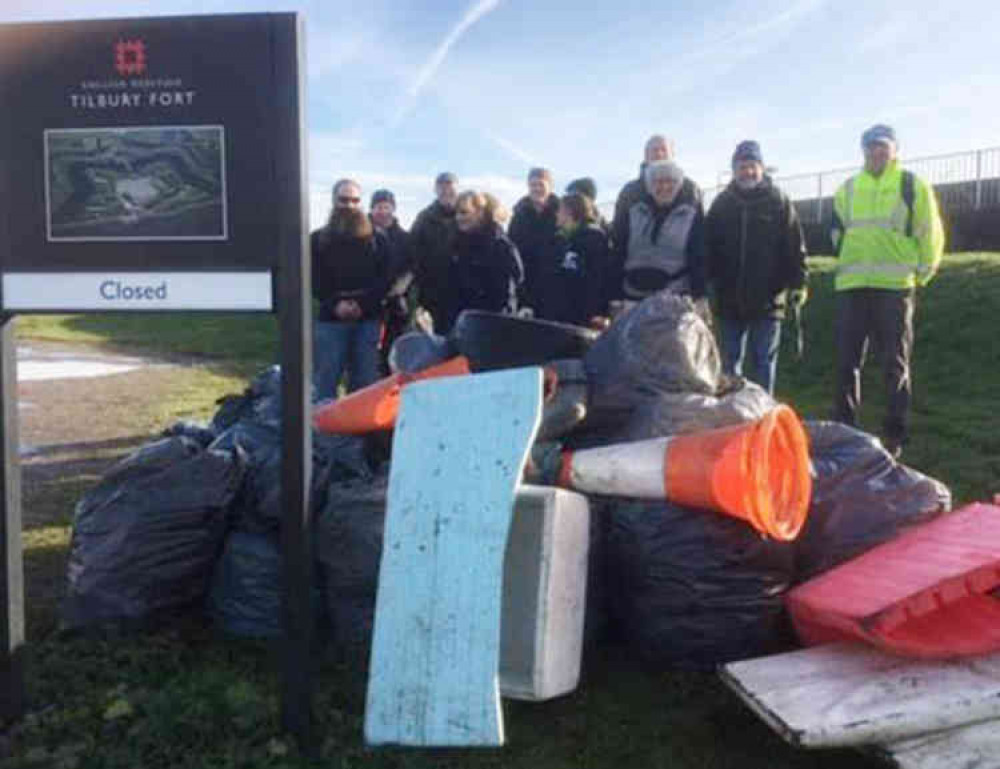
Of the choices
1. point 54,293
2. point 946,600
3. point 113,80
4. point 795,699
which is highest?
point 113,80

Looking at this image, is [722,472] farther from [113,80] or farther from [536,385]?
[113,80]

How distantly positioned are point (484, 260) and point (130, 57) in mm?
3332

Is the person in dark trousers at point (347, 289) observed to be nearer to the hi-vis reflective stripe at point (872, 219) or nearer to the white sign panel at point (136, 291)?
the hi-vis reflective stripe at point (872, 219)

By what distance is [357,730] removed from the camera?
2760 mm

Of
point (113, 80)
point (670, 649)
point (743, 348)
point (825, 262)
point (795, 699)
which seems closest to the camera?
point (795, 699)

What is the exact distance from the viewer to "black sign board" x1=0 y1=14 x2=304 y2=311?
8.58 feet

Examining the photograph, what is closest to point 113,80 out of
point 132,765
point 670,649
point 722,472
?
point 132,765

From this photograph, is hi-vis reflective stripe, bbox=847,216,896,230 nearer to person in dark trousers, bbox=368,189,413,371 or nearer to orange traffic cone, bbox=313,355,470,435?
person in dark trousers, bbox=368,189,413,371

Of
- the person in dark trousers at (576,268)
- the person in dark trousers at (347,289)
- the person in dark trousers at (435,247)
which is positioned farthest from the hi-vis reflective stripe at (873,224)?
the person in dark trousers at (347,289)

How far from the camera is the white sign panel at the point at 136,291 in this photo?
8.64 feet

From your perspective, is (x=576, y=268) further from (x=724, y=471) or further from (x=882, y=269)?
(x=724, y=471)

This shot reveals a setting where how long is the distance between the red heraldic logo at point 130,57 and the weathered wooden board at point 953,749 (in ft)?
8.33

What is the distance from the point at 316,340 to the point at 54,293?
3.41m

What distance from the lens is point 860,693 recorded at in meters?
2.48
